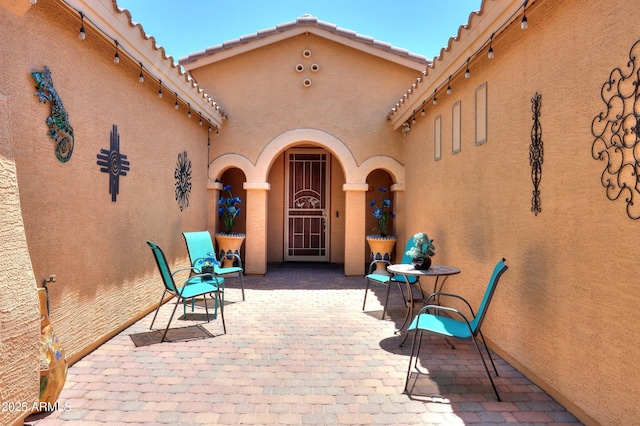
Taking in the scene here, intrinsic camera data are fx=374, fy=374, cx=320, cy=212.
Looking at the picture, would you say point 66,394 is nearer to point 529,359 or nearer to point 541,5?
point 529,359

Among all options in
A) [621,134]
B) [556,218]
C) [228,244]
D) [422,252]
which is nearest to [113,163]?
[422,252]

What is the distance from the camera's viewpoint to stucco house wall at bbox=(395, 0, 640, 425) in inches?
92.4

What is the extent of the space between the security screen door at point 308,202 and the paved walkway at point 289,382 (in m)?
5.12

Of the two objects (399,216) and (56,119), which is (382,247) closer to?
(399,216)

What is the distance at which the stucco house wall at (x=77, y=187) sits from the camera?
2377mm

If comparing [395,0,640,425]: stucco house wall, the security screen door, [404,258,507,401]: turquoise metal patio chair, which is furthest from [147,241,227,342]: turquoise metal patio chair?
the security screen door

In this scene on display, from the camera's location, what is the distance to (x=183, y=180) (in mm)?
6367

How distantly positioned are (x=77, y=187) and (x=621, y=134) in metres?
4.37

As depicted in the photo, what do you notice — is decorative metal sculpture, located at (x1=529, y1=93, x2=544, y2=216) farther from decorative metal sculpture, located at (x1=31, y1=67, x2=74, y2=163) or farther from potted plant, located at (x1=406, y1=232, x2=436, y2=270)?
decorative metal sculpture, located at (x1=31, y1=67, x2=74, y2=163)

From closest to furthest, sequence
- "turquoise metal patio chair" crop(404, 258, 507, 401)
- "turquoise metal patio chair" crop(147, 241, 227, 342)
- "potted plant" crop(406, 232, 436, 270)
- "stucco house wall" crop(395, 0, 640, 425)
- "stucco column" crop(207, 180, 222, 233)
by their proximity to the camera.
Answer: "stucco house wall" crop(395, 0, 640, 425) → "turquoise metal patio chair" crop(404, 258, 507, 401) → "turquoise metal patio chair" crop(147, 241, 227, 342) → "potted plant" crop(406, 232, 436, 270) → "stucco column" crop(207, 180, 222, 233)

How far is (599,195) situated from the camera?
2500 millimetres

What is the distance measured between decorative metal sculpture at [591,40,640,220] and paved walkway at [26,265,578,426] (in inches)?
64.6

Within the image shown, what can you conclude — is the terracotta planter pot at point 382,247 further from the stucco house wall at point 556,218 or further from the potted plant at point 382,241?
the stucco house wall at point 556,218

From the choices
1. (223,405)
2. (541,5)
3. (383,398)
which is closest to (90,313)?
(223,405)
